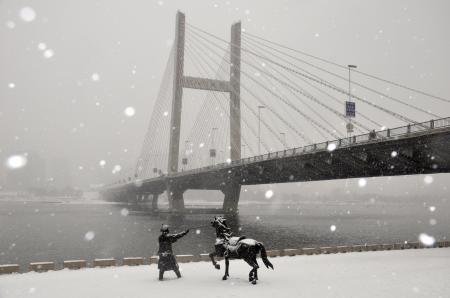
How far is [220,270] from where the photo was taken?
14719 millimetres

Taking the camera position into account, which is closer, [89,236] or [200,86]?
[89,236]

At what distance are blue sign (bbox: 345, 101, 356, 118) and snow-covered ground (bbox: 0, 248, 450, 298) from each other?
875 inches

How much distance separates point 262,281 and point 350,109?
27.7m

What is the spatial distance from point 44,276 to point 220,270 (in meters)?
5.84

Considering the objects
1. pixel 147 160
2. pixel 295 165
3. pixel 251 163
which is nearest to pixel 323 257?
pixel 295 165

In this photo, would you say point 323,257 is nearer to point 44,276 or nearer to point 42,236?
point 44,276

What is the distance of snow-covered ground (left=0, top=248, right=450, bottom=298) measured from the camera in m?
11.3

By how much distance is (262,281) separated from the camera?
1285 cm

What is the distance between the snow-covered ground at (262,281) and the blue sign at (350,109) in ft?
72.9

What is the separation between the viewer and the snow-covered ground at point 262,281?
11281mm

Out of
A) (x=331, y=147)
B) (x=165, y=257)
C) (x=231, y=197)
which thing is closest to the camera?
(x=165, y=257)

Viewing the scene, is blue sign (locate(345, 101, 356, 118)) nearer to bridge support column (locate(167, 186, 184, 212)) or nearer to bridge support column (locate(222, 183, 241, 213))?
bridge support column (locate(222, 183, 241, 213))

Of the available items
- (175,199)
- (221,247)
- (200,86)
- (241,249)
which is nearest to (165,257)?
Result: (221,247)

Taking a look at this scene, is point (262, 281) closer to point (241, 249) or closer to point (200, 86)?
point (241, 249)
